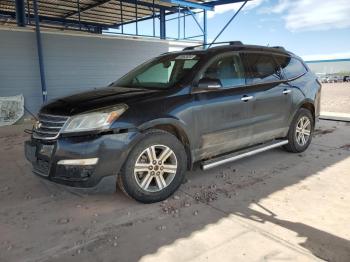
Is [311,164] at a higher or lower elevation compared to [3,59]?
lower

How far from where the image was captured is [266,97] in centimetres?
491

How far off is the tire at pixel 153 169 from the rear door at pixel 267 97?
4.65 feet

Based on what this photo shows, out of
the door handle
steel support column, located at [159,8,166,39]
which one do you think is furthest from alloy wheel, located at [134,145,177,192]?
steel support column, located at [159,8,166,39]

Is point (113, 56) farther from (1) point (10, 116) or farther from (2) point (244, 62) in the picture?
(2) point (244, 62)

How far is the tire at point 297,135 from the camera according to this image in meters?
5.59

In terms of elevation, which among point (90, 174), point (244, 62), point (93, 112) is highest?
point (244, 62)

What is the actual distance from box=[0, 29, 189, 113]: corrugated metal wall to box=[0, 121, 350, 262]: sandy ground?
556cm

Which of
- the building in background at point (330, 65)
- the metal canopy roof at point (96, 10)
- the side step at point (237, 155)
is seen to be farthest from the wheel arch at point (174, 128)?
the building in background at point (330, 65)

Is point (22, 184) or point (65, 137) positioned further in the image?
point (22, 184)

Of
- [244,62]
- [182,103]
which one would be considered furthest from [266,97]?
[182,103]

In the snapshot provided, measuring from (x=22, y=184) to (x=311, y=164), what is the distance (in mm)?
4182

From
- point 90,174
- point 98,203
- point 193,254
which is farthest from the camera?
point 98,203

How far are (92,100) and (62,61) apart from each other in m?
7.38

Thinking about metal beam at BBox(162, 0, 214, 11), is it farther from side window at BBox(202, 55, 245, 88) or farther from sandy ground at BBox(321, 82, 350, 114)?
side window at BBox(202, 55, 245, 88)
